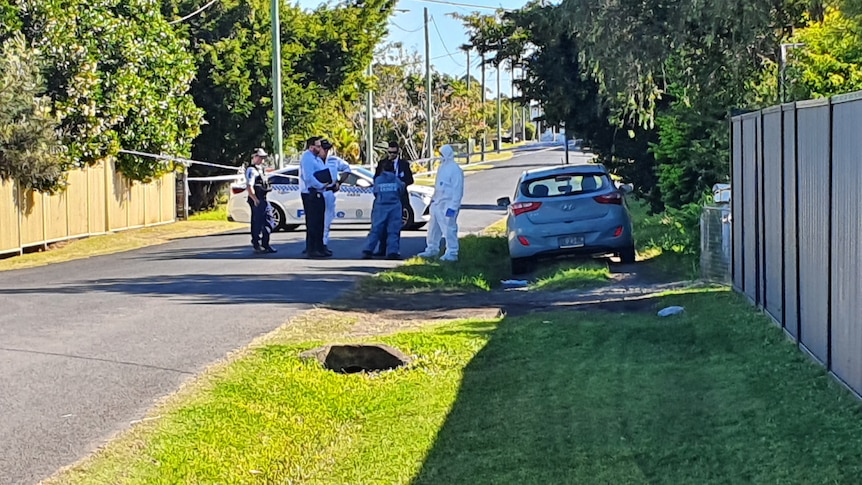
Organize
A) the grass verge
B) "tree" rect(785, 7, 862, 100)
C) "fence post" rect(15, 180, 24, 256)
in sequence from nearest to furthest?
"tree" rect(785, 7, 862, 100) → the grass verge → "fence post" rect(15, 180, 24, 256)

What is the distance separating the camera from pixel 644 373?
762 cm

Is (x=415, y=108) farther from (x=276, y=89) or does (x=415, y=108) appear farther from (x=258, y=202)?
(x=258, y=202)

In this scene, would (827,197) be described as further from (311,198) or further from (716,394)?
(311,198)

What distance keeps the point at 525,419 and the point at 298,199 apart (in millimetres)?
17426

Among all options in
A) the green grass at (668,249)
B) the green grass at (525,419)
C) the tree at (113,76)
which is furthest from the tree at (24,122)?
the green grass at (525,419)

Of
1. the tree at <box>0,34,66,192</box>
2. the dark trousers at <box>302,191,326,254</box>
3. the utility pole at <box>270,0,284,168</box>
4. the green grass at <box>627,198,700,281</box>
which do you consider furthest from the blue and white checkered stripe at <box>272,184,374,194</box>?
the dark trousers at <box>302,191,326,254</box>

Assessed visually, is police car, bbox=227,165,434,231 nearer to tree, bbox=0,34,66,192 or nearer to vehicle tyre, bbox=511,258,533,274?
tree, bbox=0,34,66,192

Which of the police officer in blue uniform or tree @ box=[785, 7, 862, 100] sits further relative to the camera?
the police officer in blue uniform

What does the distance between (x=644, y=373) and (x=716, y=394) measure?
85 centimetres

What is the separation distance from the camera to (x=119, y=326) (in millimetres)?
10414

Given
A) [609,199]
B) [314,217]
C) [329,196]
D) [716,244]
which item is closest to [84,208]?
[329,196]

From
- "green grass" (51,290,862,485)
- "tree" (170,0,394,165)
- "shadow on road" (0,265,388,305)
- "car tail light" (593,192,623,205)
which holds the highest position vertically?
"tree" (170,0,394,165)

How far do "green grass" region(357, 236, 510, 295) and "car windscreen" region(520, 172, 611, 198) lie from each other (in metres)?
1.32

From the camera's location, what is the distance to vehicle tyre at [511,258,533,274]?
1543 centimetres
